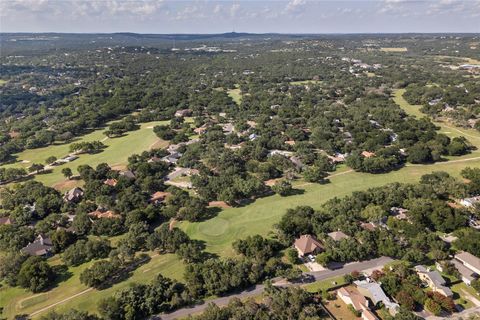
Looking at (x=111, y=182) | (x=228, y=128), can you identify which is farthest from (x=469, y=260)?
(x=228, y=128)

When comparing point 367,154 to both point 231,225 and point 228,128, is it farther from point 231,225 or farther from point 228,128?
point 228,128

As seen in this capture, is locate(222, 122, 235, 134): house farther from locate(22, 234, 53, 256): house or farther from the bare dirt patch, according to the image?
locate(22, 234, 53, 256): house

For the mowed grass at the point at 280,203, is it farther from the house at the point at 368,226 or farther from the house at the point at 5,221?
the house at the point at 5,221

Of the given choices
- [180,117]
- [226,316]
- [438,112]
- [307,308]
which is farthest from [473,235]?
[180,117]

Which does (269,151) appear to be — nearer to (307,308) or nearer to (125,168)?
(125,168)

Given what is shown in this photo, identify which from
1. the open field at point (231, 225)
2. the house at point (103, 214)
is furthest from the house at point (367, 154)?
the house at point (103, 214)

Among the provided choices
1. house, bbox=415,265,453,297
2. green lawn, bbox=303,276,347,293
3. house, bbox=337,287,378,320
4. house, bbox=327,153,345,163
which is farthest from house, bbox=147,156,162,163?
house, bbox=415,265,453,297
